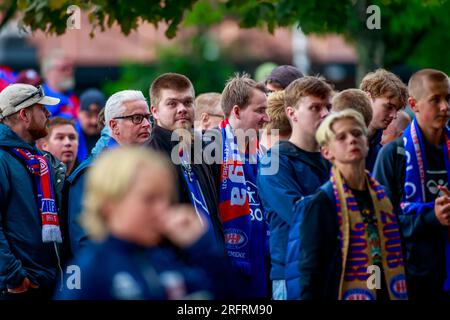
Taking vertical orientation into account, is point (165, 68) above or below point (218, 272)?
above

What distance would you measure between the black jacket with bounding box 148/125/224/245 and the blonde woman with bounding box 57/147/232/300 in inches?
101

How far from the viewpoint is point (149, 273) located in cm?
519

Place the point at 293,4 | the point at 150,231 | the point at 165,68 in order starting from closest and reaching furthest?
the point at 150,231 → the point at 293,4 → the point at 165,68

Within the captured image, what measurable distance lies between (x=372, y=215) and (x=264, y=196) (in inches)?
44.3

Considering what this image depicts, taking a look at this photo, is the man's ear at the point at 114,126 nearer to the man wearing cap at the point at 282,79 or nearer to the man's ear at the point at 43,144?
the man wearing cap at the point at 282,79

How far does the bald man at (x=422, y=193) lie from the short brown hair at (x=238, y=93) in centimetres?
123

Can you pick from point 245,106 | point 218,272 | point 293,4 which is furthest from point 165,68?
point 218,272

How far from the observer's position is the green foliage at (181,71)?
79.6 ft

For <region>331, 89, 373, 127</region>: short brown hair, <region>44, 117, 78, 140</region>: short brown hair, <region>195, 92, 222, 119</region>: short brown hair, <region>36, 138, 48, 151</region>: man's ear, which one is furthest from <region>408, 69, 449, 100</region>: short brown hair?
<region>36, 138, 48, 151</region>: man's ear

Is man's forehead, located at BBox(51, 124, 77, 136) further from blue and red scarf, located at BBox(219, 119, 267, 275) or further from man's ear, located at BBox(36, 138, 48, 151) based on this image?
blue and red scarf, located at BBox(219, 119, 267, 275)

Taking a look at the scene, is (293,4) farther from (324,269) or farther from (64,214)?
(324,269)

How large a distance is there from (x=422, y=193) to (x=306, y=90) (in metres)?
1.03
